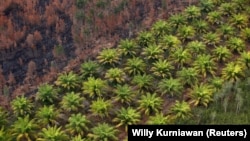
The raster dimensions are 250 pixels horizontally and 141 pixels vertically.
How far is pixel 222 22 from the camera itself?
16484mm

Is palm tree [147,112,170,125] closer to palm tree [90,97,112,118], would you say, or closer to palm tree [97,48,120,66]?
palm tree [90,97,112,118]

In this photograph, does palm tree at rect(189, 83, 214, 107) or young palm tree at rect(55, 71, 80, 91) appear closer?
palm tree at rect(189, 83, 214, 107)

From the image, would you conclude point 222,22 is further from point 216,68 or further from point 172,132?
point 172,132

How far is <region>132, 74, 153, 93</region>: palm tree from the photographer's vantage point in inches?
517

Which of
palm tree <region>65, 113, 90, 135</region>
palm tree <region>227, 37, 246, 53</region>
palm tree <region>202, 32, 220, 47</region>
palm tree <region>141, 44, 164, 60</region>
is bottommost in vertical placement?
palm tree <region>65, 113, 90, 135</region>

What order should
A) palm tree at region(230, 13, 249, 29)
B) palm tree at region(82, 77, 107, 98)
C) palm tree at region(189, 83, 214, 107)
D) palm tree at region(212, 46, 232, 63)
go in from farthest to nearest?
palm tree at region(230, 13, 249, 29)
palm tree at region(212, 46, 232, 63)
palm tree at region(82, 77, 107, 98)
palm tree at region(189, 83, 214, 107)

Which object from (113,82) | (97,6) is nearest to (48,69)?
(113,82)

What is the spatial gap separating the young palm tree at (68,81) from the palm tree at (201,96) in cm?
370

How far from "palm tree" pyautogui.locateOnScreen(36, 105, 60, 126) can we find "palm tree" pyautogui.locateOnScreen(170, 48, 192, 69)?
15.1ft

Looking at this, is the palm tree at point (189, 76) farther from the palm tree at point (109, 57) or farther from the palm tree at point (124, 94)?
the palm tree at point (109, 57)

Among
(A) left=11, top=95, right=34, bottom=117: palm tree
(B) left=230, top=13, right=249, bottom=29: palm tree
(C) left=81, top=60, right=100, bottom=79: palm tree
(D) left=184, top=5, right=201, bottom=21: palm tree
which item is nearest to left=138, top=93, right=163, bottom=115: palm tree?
(C) left=81, top=60, right=100, bottom=79: palm tree

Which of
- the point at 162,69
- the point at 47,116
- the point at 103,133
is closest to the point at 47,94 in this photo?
the point at 47,116

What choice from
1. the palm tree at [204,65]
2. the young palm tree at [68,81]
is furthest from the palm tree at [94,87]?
the palm tree at [204,65]

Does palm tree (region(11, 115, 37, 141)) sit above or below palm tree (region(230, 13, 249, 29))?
below
